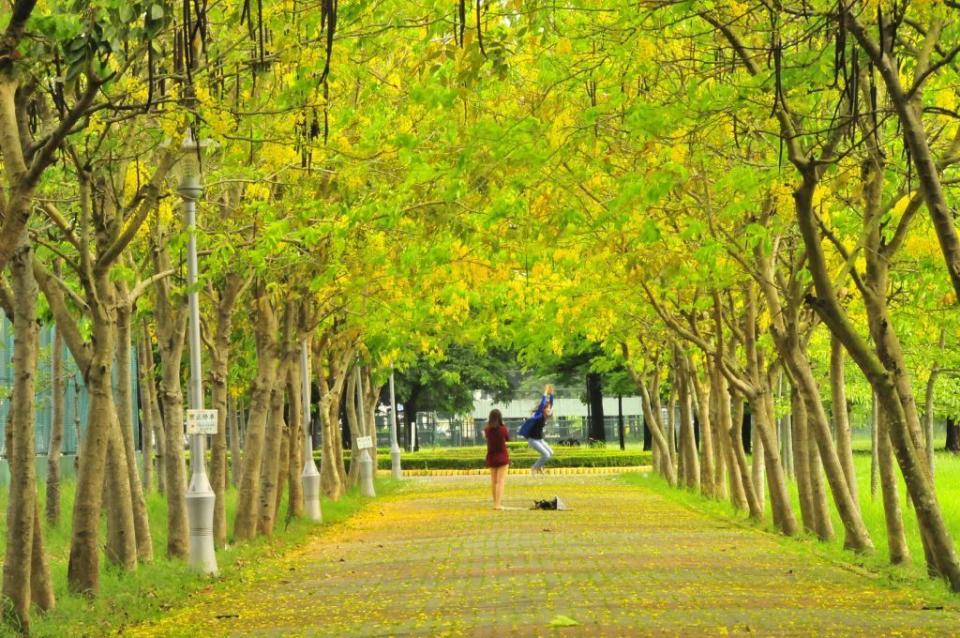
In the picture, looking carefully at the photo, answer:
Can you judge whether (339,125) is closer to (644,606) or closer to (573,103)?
(573,103)

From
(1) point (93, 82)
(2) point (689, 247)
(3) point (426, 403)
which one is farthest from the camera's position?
(3) point (426, 403)

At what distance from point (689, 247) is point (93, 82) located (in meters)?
14.1

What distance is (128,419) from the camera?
18.9m

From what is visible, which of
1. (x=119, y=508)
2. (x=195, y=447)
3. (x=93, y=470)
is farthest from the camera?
(x=195, y=447)

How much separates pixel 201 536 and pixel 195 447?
140 centimetres

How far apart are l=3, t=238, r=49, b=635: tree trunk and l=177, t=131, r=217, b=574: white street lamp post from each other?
14.1ft

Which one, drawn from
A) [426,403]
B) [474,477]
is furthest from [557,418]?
[474,477]

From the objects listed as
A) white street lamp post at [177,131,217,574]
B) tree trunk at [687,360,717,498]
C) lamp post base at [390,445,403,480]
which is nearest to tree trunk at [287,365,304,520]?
white street lamp post at [177,131,217,574]

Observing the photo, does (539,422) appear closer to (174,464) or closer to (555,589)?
(174,464)

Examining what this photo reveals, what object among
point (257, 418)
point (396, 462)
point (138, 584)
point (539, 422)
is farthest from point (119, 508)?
point (396, 462)

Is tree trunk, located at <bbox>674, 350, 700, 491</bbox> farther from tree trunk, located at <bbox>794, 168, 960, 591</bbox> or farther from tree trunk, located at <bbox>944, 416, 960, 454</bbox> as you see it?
tree trunk, located at <bbox>944, 416, 960, 454</bbox>

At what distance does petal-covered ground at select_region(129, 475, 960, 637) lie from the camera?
12734 millimetres

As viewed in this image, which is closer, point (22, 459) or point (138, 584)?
point (22, 459)

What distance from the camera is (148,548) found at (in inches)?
742
